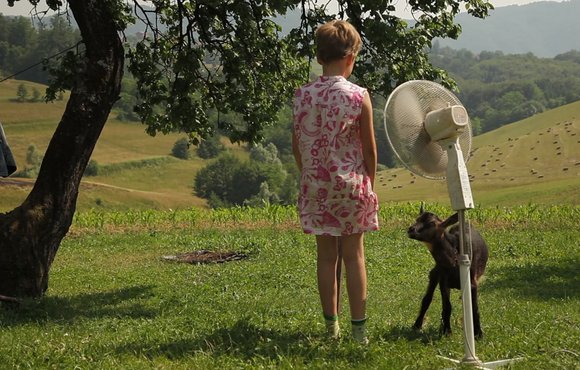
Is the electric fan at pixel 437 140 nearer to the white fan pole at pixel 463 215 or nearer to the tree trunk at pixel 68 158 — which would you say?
the white fan pole at pixel 463 215

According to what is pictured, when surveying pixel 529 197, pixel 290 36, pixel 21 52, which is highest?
pixel 21 52

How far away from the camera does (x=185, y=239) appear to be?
1995 cm

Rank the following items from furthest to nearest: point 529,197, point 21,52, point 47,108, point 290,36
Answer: point 21,52, point 47,108, point 529,197, point 290,36

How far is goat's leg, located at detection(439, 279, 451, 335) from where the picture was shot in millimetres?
6887

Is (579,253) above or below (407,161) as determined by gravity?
below

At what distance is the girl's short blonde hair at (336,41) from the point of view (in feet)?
20.0

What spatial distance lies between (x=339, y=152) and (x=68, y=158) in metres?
5.30

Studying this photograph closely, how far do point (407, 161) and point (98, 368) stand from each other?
285 cm

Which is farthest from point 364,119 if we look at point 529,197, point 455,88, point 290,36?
point 529,197

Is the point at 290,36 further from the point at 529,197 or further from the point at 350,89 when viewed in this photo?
the point at 529,197

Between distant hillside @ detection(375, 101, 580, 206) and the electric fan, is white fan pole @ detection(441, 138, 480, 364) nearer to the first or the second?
the electric fan

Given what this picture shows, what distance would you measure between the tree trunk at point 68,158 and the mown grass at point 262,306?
23.3 inches

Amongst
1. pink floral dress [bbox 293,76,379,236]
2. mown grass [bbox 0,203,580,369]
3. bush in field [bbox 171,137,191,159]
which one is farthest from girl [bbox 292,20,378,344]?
bush in field [bbox 171,137,191,159]

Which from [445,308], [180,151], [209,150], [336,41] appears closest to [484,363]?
[445,308]
